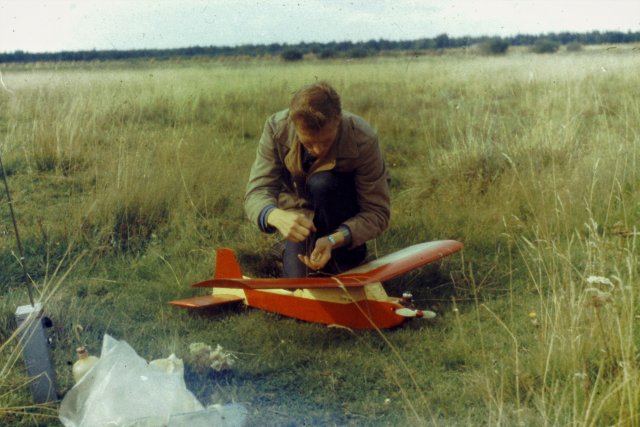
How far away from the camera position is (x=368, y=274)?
339cm

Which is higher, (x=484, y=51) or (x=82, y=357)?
(x=484, y=51)

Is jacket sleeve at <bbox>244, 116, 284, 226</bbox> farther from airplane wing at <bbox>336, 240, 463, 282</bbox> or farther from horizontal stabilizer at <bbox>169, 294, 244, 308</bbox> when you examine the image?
airplane wing at <bbox>336, 240, 463, 282</bbox>

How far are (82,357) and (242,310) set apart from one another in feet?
3.90

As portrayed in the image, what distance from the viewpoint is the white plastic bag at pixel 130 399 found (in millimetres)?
2383

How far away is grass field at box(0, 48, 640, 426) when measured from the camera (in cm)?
261

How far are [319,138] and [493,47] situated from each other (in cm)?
1220

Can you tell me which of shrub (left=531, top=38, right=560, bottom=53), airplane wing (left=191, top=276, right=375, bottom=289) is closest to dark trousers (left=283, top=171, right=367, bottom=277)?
airplane wing (left=191, top=276, right=375, bottom=289)

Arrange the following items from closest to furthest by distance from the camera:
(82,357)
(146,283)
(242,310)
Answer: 1. (82,357)
2. (242,310)
3. (146,283)

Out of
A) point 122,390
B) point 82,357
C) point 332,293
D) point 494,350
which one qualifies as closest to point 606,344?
point 494,350

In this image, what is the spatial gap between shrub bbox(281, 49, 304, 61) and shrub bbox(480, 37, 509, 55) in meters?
6.62

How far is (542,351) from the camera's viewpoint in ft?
8.60

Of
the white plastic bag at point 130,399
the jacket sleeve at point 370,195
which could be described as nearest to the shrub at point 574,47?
the jacket sleeve at point 370,195

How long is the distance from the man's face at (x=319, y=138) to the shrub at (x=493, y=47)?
11.4 meters

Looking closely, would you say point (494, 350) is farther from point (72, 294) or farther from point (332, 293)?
point (72, 294)
